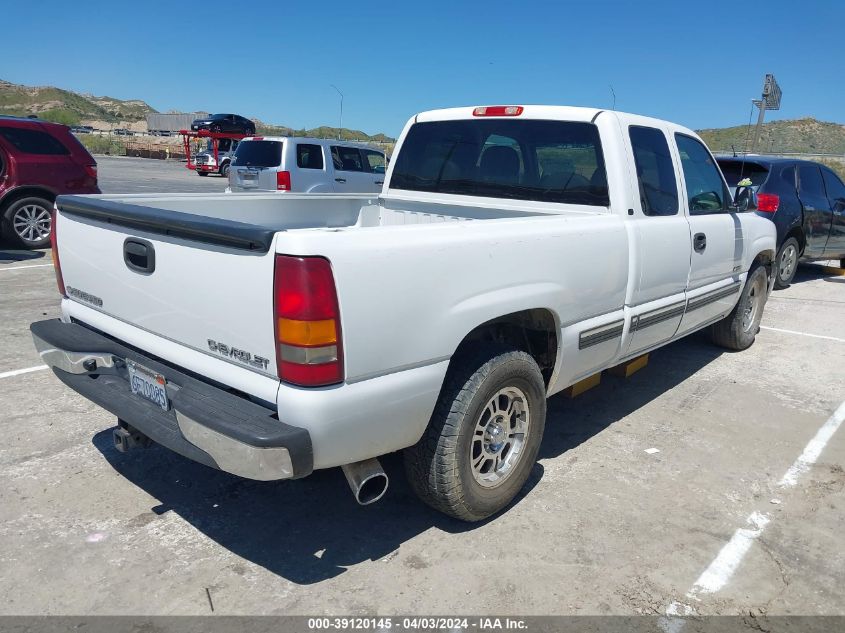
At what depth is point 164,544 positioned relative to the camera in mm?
2973

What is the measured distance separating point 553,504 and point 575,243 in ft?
4.49

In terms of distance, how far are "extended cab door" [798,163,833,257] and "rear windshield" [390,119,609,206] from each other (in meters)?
6.33

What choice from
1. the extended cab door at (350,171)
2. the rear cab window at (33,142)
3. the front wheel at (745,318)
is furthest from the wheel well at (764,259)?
the rear cab window at (33,142)

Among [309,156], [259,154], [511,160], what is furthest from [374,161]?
[511,160]

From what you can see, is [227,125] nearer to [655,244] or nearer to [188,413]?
[655,244]

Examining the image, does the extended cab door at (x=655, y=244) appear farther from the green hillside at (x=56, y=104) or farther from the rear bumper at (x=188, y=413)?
the green hillside at (x=56, y=104)

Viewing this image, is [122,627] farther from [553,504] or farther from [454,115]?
[454,115]

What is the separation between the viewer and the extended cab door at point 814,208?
891 centimetres

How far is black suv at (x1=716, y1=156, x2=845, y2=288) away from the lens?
8.35m

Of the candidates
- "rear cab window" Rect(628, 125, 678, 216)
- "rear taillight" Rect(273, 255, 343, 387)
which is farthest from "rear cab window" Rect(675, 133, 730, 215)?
"rear taillight" Rect(273, 255, 343, 387)

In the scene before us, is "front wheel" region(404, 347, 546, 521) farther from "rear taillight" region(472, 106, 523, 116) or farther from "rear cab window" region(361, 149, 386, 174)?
"rear cab window" region(361, 149, 386, 174)

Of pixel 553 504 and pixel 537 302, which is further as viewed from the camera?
pixel 553 504

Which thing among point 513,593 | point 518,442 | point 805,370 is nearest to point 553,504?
point 518,442

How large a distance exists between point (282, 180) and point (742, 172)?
27.1 ft
